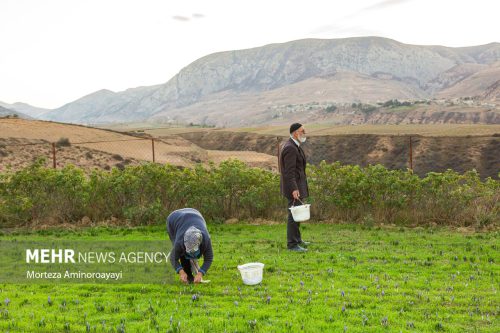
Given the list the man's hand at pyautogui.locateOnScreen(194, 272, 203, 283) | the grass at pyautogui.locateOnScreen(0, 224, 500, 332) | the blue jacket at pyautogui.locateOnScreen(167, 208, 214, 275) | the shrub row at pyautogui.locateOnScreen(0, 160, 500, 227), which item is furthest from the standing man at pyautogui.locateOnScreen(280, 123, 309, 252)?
the shrub row at pyautogui.locateOnScreen(0, 160, 500, 227)

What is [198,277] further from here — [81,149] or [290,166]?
[81,149]

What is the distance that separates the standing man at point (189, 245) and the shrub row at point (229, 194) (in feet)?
20.7

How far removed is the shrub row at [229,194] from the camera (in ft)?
43.5

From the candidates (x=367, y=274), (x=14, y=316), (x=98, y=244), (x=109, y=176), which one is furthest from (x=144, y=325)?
(x=109, y=176)

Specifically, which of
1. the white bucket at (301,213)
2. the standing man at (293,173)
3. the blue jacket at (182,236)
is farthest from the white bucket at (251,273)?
the standing man at (293,173)

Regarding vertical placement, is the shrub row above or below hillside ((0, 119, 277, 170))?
below

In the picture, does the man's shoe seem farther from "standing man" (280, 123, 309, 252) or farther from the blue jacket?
the blue jacket

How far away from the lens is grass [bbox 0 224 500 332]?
5.64 m

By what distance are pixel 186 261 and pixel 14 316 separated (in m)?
2.38

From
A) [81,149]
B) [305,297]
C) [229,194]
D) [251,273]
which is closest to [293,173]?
[251,273]

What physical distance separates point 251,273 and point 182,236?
3.76 ft

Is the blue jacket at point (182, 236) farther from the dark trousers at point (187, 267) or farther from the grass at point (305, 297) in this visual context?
the grass at point (305, 297)

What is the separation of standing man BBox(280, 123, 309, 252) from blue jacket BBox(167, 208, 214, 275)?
107 inches

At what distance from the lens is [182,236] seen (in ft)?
22.9
